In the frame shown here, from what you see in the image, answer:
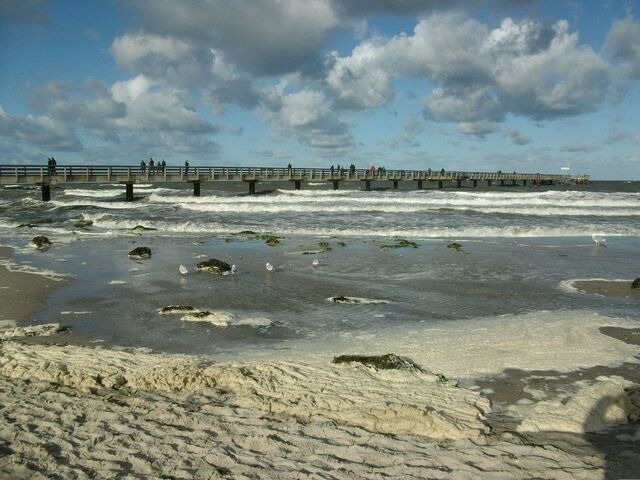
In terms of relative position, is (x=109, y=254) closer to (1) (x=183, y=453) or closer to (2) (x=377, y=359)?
(2) (x=377, y=359)

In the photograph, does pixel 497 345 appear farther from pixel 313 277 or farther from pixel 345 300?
pixel 313 277

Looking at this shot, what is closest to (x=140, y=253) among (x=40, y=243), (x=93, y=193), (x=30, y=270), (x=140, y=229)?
(x=30, y=270)

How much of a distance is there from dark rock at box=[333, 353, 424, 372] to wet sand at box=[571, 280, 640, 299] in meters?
5.82

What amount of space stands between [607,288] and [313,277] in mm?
5721

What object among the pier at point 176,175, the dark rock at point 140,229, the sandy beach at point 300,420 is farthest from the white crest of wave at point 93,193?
the sandy beach at point 300,420

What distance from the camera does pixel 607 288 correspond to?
33.6 feet

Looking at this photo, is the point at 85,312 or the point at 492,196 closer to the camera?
the point at 85,312

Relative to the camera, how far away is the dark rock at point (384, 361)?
547 centimetres

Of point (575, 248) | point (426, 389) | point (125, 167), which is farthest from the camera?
point (125, 167)

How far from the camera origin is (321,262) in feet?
43.0

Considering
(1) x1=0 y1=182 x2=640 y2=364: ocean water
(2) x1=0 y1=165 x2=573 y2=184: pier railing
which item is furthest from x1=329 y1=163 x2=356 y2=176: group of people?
(1) x1=0 y1=182 x2=640 y2=364: ocean water

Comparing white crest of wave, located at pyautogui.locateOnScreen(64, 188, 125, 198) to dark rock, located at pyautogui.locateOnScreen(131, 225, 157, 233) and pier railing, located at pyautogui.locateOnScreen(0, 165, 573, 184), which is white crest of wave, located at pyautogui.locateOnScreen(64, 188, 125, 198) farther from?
dark rock, located at pyautogui.locateOnScreen(131, 225, 157, 233)

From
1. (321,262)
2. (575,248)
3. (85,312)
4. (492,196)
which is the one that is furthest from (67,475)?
(492,196)

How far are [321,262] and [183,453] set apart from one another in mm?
9510
